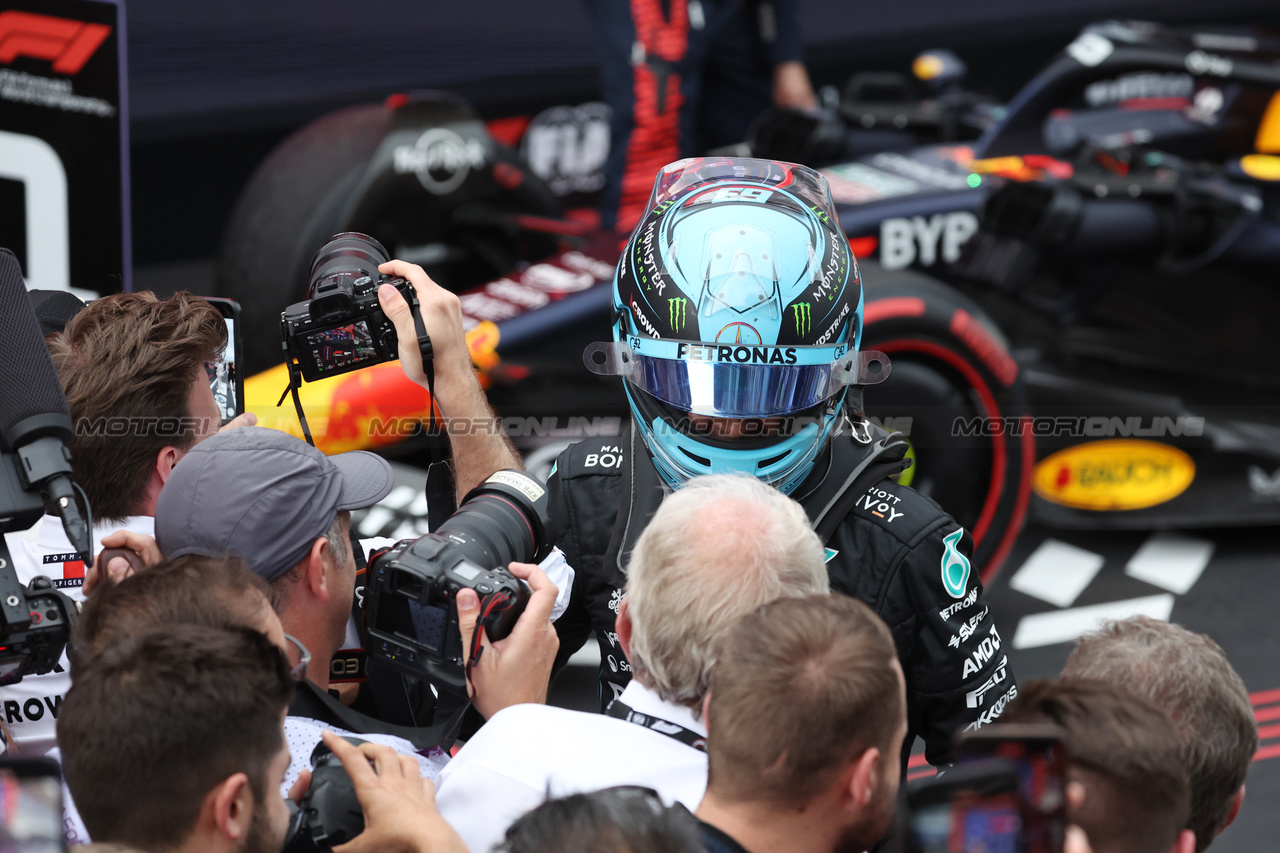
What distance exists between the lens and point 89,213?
3.40 metres

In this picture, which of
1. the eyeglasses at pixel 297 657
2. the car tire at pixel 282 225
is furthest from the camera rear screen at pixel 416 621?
the car tire at pixel 282 225

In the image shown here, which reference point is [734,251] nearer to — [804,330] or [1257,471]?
[804,330]

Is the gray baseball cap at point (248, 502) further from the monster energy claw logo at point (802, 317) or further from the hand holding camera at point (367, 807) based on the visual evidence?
the monster energy claw logo at point (802, 317)

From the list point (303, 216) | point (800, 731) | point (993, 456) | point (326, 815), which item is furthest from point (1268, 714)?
point (303, 216)

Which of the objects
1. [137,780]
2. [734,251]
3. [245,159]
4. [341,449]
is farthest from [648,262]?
[245,159]

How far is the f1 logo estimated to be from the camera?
3.27 m

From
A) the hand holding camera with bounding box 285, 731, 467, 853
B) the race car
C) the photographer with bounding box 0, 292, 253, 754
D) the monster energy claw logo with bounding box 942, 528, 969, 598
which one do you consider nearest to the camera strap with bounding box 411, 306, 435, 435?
the photographer with bounding box 0, 292, 253, 754

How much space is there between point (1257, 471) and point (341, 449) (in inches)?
113

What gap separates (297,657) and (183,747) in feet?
1.29

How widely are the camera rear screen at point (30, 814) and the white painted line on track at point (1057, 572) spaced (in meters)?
3.43

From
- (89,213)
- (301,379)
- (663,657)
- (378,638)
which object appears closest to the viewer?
(663,657)

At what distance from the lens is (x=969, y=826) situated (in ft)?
3.84

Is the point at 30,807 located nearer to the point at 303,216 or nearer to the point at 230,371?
the point at 230,371

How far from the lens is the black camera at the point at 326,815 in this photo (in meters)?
1.52
